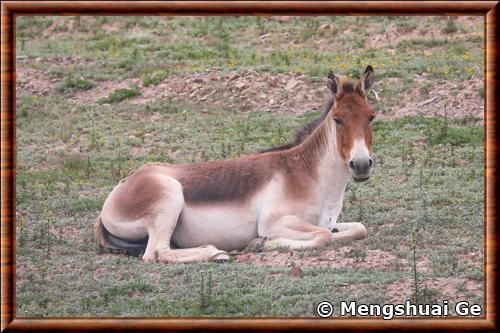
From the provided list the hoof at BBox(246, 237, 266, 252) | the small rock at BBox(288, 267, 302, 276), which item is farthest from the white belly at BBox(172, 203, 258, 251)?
the small rock at BBox(288, 267, 302, 276)

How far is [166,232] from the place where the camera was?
36.7 ft

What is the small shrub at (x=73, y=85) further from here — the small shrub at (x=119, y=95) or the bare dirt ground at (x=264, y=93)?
the small shrub at (x=119, y=95)

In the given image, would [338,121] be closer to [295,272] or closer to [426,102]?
[295,272]

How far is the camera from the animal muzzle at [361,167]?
10.6m

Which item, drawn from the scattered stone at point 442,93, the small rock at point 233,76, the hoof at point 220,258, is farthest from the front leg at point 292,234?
the small rock at point 233,76

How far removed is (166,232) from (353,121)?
98.0 inches

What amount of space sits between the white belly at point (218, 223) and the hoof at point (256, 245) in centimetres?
15

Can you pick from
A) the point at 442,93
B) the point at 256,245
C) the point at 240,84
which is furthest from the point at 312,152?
the point at 240,84

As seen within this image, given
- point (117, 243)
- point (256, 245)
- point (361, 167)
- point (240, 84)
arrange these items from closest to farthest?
point (361, 167) < point (256, 245) < point (117, 243) < point (240, 84)

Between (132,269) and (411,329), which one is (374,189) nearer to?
(132,269)

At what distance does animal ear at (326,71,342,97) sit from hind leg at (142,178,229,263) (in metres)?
2.13

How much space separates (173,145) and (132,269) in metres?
5.80

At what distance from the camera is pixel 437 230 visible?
11.8 metres

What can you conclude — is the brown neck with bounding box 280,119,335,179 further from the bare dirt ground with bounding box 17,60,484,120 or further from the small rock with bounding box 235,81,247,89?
the small rock with bounding box 235,81,247,89
